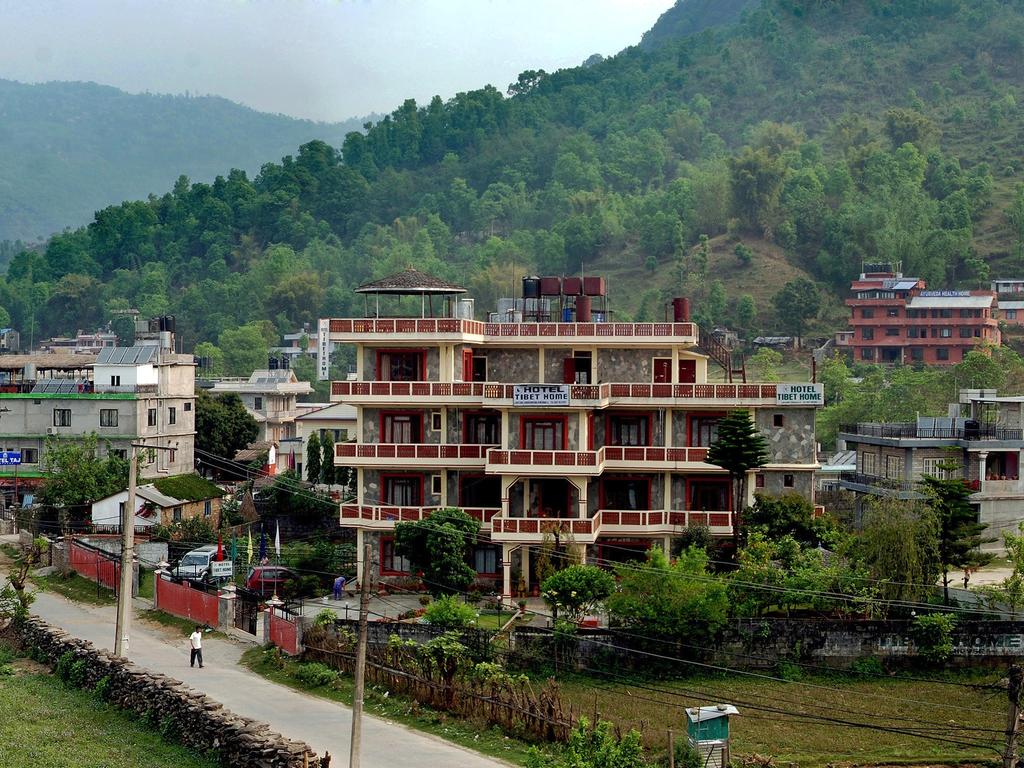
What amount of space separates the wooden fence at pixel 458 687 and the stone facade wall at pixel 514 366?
48.1 ft

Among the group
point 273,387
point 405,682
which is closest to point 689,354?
point 405,682

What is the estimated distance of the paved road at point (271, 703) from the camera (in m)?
32.0

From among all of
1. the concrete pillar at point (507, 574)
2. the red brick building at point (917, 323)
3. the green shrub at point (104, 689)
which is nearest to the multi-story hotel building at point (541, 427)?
the concrete pillar at point (507, 574)

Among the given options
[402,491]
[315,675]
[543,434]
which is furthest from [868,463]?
[315,675]

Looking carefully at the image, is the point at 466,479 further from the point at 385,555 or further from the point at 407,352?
the point at 407,352

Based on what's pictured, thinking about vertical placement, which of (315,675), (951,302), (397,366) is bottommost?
(315,675)

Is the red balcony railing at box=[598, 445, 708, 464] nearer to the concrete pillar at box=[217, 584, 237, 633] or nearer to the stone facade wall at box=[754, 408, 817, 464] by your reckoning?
the stone facade wall at box=[754, 408, 817, 464]

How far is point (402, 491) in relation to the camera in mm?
52219

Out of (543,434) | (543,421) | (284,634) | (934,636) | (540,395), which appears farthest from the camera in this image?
(543,434)

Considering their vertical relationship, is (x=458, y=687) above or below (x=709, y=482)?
below

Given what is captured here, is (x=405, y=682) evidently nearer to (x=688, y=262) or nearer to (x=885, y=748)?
(x=885, y=748)

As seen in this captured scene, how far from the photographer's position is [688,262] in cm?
14925

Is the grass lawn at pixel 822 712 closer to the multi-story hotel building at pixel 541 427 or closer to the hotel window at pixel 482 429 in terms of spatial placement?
the multi-story hotel building at pixel 541 427

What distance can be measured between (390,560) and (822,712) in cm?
1825
